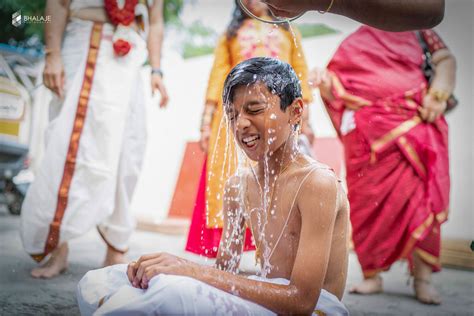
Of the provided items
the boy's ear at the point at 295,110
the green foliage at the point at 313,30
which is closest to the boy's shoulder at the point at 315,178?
the boy's ear at the point at 295,110

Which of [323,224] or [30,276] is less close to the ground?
[323,224]

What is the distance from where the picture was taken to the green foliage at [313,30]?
224cm

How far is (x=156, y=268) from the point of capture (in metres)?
1.22

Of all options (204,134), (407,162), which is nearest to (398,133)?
(407,162)

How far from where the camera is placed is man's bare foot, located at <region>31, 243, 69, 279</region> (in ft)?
6.50

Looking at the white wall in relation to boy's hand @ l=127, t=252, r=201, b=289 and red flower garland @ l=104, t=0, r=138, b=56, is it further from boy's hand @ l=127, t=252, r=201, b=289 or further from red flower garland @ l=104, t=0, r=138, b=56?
boy's hand @ l=127, t=252, r=201, b=289

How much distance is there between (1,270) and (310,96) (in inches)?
53.0

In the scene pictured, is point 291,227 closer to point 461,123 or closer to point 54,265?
point 54,265

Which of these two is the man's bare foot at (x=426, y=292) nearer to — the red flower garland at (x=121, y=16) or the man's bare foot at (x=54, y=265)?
the man's bare foot at (x=54, y=265)

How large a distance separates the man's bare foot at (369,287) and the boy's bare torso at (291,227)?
0.82 metres

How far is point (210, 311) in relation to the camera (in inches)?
47.4

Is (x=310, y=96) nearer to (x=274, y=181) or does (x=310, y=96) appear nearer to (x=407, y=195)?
(x=407, y=195)

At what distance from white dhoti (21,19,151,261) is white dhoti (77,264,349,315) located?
0.80m

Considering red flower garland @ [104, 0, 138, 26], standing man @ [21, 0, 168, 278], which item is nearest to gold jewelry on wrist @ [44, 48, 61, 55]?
standing man @ [21, 0, 168, 278]
